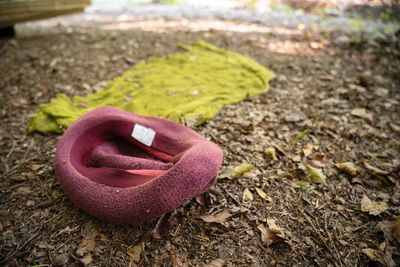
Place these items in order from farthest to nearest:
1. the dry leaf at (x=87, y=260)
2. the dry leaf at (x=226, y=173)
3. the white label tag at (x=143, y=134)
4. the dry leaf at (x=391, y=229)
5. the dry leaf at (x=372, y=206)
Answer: the white label tag at (x=143, y=134) → the dry leaf at (x=226, y=173) → the dry leaf at (x=372, y=206) → the dry leaf at (x=391, y=229) → the dry leaf at (x=87, y=260)

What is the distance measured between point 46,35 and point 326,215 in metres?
3.49

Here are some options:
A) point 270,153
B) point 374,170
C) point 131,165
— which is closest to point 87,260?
point 131,165

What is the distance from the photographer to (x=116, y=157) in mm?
1678

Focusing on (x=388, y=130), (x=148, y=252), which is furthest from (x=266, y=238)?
(x=388, y=130)

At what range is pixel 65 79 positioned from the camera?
8.86 feet

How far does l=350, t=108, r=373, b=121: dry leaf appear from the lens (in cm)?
226

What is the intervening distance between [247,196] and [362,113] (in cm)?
131

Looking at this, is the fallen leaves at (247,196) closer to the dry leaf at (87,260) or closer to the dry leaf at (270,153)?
the dry leaf at (270,153)

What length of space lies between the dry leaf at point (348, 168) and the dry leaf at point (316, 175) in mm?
142

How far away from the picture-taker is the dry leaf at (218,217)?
1.49 meters

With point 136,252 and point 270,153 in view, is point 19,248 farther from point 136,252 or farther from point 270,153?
point 270,153

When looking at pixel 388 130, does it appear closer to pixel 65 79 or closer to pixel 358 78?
pixel 358 78

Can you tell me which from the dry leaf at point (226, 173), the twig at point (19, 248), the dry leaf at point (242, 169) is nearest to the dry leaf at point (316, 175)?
the dry leaf at point (242, 169)

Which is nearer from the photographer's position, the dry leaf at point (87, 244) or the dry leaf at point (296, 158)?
the dry leaf at point (87, 244)
